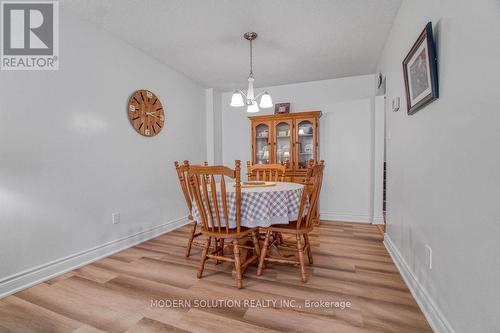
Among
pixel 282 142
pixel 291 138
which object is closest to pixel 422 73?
pixel 291 138

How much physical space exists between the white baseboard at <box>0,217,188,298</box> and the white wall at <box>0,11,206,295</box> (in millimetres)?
29

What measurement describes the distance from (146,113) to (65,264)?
5.86 feet

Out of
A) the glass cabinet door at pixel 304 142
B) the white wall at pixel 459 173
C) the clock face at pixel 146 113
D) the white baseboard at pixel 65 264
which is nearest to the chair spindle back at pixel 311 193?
the white wall at pixel 459 173

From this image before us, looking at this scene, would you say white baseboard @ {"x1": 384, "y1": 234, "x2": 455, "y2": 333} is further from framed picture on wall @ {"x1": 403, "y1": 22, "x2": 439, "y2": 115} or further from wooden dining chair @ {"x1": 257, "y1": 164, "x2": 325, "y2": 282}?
framed picture on wall @ {"x1": 403, "y1": 22, "x2": 439, "y2": 115}

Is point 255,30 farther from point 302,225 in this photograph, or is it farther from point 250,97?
point 302,225

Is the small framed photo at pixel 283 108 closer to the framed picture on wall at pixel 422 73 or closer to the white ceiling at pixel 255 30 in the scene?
the white ceiling at pixel 255 30

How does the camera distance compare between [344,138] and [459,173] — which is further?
[344,138]

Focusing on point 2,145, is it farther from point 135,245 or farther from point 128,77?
point 135,245

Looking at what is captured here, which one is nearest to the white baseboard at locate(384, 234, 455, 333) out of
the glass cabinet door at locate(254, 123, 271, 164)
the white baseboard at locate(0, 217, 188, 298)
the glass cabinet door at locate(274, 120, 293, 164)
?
the glass cabinet door at locate(274, 120, 293, 164)

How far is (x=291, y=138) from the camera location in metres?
3.68

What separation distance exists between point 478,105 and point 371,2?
1549 millimetres

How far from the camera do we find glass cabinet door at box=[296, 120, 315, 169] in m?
3.65

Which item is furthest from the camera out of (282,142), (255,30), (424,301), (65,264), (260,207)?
(282,142)

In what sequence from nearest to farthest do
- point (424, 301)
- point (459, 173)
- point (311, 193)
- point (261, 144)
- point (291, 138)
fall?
point (459, 173) < point (424, 301) < point (311, 193) < point (291, 138) < point (261, 144)
